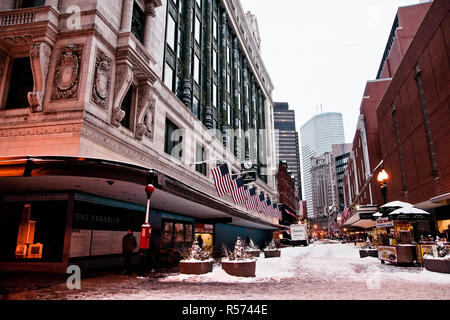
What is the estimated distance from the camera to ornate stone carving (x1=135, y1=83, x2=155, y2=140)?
1945 centimetres

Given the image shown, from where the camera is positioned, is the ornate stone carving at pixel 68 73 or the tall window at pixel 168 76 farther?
the tall window at pixel 168 76

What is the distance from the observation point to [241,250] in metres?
14.3

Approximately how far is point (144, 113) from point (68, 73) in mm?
5342

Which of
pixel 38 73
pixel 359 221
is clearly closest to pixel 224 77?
pixel 38 73

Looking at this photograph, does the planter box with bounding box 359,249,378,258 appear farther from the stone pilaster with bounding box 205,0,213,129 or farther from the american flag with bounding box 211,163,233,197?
the stone pilaster with bounding box 205,0,213,129

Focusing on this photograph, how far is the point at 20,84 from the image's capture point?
55.1ft

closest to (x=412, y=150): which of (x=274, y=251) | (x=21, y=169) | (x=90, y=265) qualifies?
(x=274, y=251)

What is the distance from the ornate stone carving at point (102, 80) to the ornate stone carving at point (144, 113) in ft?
9.51

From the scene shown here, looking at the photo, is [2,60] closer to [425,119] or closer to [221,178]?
[221,178]

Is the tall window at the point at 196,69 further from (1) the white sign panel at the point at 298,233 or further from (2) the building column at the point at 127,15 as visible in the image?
(1) the white sign panel at the point at 298,233

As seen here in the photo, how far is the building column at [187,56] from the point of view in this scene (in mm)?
28219

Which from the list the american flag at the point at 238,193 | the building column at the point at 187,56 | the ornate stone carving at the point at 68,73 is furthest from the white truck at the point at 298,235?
the ornate stone carving at the point at 68,73
